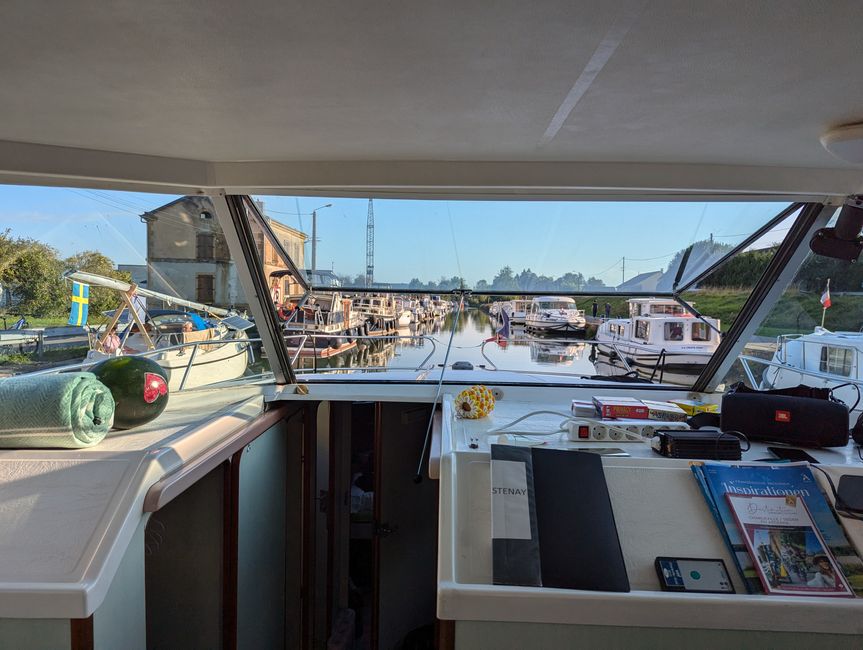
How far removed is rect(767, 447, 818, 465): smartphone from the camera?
1.77 metres

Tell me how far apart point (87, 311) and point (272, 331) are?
0.86m

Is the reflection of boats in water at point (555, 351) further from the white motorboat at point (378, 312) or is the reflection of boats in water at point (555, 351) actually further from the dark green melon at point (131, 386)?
the dark green melon at point (131, 386)

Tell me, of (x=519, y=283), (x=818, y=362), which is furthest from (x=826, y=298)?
(x=519, y=283)

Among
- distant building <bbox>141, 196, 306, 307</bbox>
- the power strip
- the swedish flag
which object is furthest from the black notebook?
the swedish flag

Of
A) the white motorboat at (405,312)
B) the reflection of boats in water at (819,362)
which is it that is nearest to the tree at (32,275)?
the white motorboat at (405,312)

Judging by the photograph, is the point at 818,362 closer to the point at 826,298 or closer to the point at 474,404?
the point at 826,298

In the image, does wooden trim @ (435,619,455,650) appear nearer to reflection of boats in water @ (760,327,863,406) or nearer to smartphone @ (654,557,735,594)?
smartphone @ (654,557,735,594)

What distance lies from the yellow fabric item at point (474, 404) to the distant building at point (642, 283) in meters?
1.01

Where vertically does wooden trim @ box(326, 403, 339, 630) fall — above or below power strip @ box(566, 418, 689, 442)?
below

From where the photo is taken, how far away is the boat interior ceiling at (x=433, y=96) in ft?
3.54

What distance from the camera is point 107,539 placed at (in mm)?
1472

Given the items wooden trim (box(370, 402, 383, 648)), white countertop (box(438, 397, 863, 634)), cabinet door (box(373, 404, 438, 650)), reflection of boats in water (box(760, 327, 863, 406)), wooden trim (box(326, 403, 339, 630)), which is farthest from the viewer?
wooden trim (box(326, 403, 339, 630))

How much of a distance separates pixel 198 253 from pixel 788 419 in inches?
103

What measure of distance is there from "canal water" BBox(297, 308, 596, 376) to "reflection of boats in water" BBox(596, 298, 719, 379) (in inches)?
7.5
